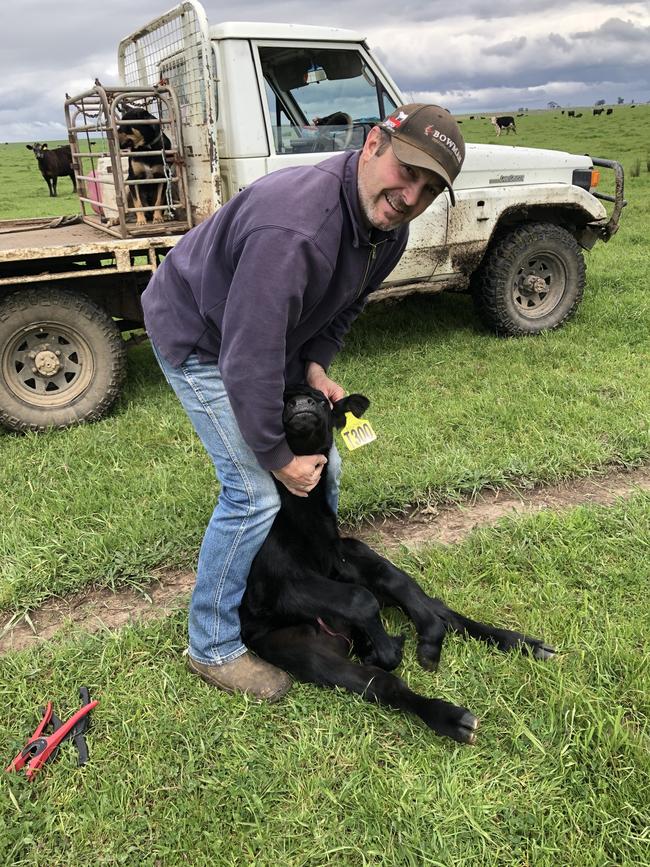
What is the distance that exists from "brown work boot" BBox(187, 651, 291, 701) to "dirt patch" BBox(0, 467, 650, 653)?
0.54m

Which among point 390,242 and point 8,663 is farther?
point 8,663

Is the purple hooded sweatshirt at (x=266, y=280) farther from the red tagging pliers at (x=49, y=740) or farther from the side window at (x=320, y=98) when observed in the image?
the side window at (x=320, y=98)

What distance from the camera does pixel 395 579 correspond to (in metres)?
2.62

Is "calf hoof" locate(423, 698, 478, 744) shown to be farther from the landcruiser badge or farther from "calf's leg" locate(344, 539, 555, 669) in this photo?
the landcruiser badge

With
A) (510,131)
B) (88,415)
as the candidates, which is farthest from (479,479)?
(510,131)

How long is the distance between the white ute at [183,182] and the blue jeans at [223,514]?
8.43ft

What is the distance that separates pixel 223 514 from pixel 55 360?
2.86m

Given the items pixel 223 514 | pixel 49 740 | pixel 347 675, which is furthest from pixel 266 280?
pixel 49 740

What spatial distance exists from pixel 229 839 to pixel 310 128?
14.5ft

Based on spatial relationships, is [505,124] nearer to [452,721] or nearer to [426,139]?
[426,139]

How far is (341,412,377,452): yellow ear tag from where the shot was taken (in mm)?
2411

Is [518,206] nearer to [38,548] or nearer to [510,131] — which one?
[38,548]

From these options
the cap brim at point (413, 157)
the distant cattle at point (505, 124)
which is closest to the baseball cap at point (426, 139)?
the cap brim at point (413, 157)

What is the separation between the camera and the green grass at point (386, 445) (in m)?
3.21
